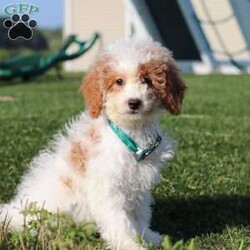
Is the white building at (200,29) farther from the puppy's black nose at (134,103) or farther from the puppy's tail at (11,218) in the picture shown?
the puppy's black nose at (134,103)

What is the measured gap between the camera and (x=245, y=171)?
6949 mm

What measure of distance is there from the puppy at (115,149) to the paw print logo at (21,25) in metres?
0.77

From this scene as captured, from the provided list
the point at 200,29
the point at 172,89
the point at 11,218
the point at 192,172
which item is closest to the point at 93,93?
the point at 172,89

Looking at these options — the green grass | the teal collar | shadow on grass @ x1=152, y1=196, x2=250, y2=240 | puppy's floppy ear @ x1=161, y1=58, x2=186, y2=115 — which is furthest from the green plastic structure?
the teal collar

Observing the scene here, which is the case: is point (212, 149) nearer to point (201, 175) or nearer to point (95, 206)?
point (201, 175)

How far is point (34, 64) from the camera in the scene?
2623cm

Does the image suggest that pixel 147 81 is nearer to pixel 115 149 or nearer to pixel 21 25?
pixel 115 149

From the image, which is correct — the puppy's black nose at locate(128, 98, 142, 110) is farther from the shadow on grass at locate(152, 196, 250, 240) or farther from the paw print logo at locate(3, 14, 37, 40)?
the paw print logo at locate(3, 14, 37, 40)

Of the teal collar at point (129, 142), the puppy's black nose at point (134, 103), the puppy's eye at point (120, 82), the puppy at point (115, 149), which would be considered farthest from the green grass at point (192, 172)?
the puppy's eye at point (120, 82)

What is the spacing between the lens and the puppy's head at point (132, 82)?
14.2ft

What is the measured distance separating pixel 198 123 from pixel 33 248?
7281 mm

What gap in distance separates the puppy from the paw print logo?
2.51 feet

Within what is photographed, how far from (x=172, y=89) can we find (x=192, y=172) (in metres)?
2.40

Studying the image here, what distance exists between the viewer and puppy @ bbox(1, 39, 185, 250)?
4.39m
